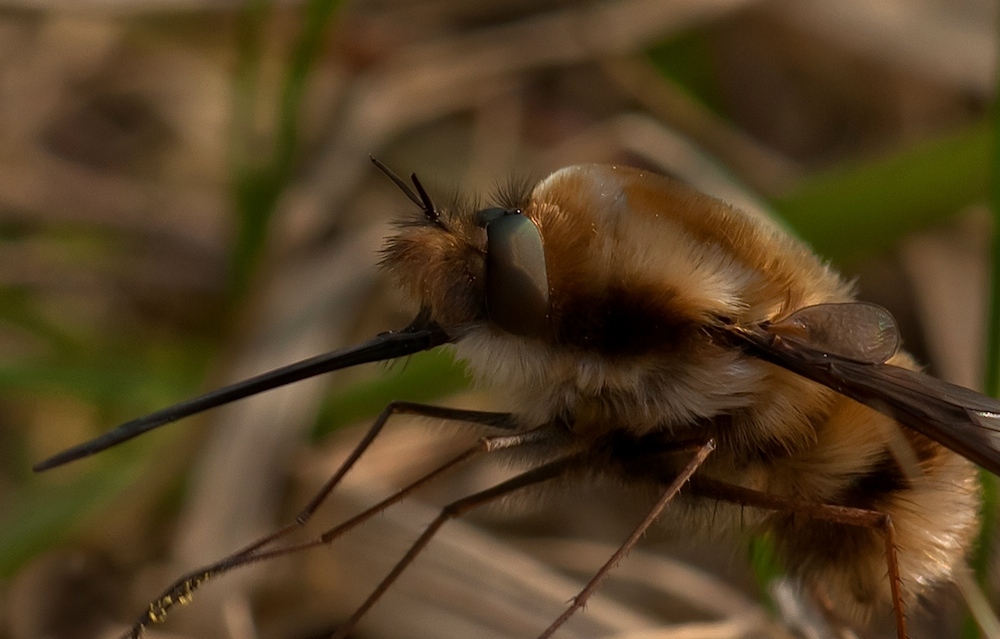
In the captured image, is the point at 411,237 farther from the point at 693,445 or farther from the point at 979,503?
the point at 979,503

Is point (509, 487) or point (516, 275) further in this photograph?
point (509, 487)

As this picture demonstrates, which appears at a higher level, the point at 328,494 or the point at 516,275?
the point at 516,275

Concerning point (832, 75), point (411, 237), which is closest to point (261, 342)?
point (411, 237)

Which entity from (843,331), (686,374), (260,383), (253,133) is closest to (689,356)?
(686,374)

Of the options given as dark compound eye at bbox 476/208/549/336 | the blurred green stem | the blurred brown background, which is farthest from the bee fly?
the blurred green stem

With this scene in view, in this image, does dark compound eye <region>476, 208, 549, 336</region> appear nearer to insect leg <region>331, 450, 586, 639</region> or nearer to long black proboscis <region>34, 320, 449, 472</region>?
long black proboscis <region>34, 320, 449, 472</region>

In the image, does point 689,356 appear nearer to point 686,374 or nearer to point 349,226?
point 686,374

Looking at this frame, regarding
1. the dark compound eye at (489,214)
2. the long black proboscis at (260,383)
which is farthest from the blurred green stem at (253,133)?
the long black proboscis at (260,383)
